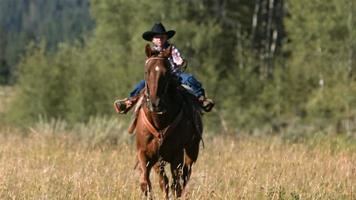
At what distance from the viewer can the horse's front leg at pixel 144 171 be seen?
25.6ft

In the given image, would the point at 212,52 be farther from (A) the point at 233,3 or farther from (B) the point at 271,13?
(B) the point at 271,13

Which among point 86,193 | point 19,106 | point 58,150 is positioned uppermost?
point 86,193

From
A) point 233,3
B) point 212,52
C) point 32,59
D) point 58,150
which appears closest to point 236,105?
point 212,52

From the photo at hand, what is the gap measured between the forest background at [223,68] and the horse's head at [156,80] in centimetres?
1728

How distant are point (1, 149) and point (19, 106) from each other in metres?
20.8

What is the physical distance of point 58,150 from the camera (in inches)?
519

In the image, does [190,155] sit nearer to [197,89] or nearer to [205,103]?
[205,103]

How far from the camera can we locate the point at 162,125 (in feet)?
25.8

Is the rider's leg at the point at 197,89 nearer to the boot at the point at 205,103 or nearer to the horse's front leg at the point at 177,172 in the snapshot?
the boot at the point at 205,103

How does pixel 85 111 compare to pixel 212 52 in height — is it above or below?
below

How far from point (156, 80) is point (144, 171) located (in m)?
1.14

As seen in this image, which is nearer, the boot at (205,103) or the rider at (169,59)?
the rider at (169,59)

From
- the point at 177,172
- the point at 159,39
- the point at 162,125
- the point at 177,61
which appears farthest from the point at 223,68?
the point at 162,125

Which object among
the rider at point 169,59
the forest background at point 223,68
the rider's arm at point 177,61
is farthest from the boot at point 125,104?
the forest background at point 223,68
